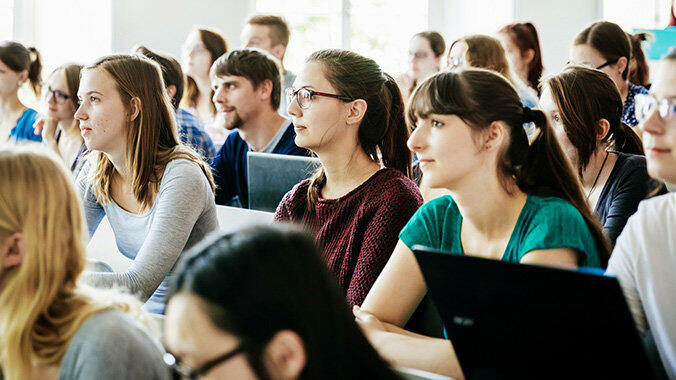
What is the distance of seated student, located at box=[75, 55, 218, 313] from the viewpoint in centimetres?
215

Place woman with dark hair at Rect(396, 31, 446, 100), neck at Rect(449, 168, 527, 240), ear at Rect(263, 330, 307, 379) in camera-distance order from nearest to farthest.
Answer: ear at Rect(263, 330, 307, 379) < neck at Rect(449, 168, 527, 240) < woman with dark hair at Rect(396, 31, 446, 100)

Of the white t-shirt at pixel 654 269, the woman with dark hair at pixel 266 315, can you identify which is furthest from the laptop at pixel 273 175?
the woman with dark hair at pixel 266 315

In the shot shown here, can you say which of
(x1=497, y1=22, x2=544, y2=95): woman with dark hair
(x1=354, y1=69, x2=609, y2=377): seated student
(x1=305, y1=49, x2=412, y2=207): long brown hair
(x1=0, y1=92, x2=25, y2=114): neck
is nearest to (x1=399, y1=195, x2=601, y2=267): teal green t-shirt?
(x1=354, y1=69, x2=609, y2=377): seated student

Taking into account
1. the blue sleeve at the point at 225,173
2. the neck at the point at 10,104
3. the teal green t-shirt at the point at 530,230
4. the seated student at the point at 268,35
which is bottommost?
the blue sleeve at the point at 225,173

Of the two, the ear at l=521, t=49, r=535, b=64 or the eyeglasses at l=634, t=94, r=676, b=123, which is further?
the ear at l=521, t=49, r=535, b=64

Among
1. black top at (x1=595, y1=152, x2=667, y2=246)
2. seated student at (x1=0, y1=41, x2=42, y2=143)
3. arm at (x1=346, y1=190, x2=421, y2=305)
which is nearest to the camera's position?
arm at (x1=346, y1=190, x2=421, y2=305)

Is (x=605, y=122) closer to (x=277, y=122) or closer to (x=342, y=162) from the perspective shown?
(x=342, y=162)

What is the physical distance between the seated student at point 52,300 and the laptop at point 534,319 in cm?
46

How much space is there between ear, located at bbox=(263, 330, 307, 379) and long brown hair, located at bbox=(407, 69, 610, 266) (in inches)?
37.7

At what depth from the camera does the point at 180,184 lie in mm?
2129

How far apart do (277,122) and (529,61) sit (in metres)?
1.60

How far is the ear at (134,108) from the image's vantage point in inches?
90.5

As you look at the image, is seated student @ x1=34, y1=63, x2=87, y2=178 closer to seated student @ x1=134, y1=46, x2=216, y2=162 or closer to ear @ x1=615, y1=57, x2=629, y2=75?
seated student @ x1=134, y1=46, x2=216, y2=162

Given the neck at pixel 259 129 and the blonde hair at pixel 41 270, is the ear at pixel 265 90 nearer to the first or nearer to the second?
the neck at pixel 259 129
